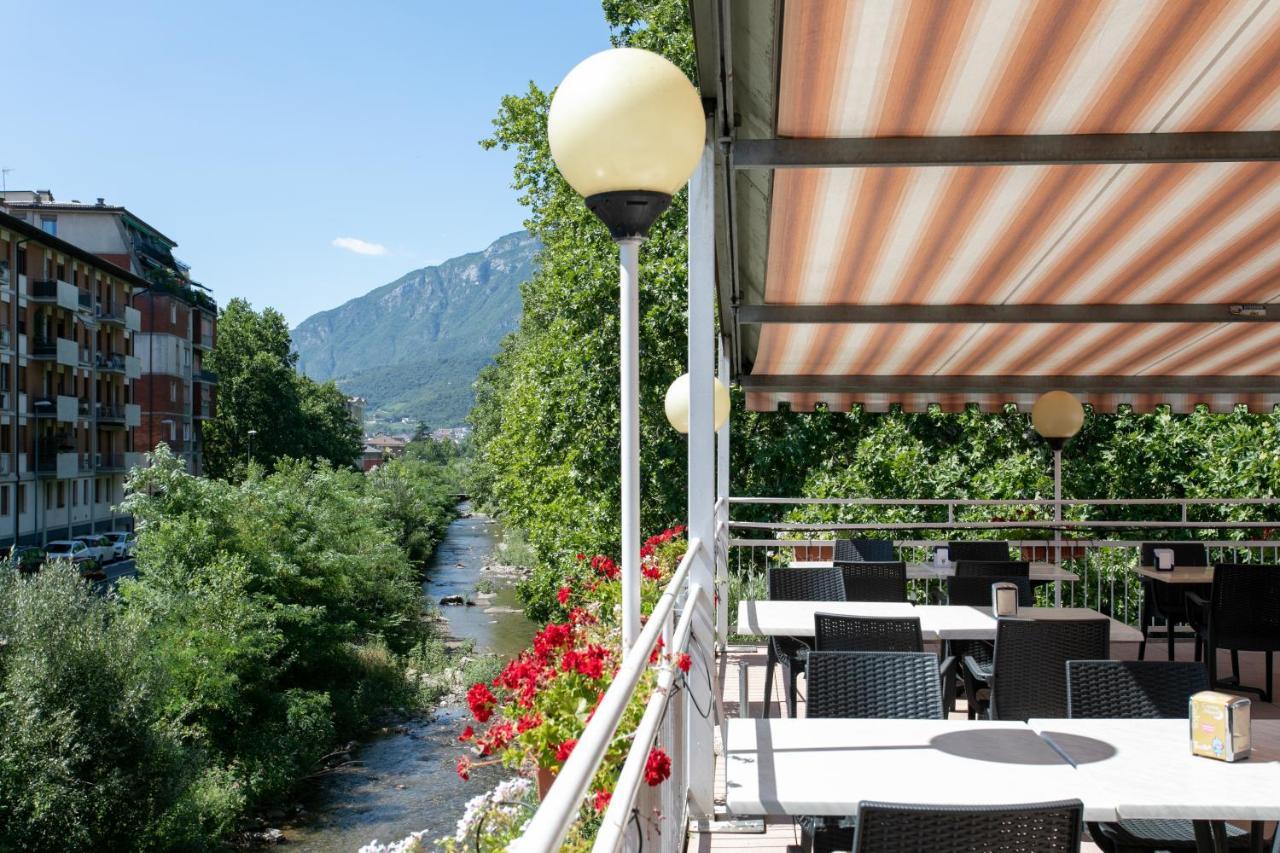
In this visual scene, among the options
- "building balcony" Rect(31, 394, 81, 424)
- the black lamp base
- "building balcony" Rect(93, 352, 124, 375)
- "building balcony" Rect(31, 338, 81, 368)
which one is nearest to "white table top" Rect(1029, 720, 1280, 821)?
the black lamp base

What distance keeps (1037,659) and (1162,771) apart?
1.61m

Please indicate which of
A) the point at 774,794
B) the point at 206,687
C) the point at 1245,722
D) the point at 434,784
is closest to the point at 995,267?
the point at 1245,722

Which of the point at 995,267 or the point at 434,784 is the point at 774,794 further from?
the point at 434,784

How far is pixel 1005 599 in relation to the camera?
5.39 m

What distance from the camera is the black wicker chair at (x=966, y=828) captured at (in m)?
2.15

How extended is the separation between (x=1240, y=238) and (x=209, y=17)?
509 feet

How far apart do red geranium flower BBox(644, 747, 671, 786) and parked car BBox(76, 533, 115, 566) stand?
4354cm

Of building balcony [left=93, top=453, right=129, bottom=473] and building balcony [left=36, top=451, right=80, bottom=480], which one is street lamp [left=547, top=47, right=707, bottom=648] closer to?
building balcony [left=36, top=451, right=80, bottom=480]

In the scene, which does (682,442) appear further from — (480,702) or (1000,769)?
(1000,769)

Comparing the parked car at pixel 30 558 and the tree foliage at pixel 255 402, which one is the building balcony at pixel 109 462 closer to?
the tree foliage at pixel 255 402

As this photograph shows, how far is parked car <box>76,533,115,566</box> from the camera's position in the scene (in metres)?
41.6

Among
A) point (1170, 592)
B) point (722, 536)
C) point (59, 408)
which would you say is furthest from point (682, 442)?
point (59, 408)

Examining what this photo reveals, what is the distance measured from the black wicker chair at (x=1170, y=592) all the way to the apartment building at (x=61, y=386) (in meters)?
40.7

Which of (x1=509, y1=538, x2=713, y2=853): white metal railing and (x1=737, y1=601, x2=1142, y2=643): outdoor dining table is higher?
(x1=509, y1=538, x2=713, y2=853): white metal railing
